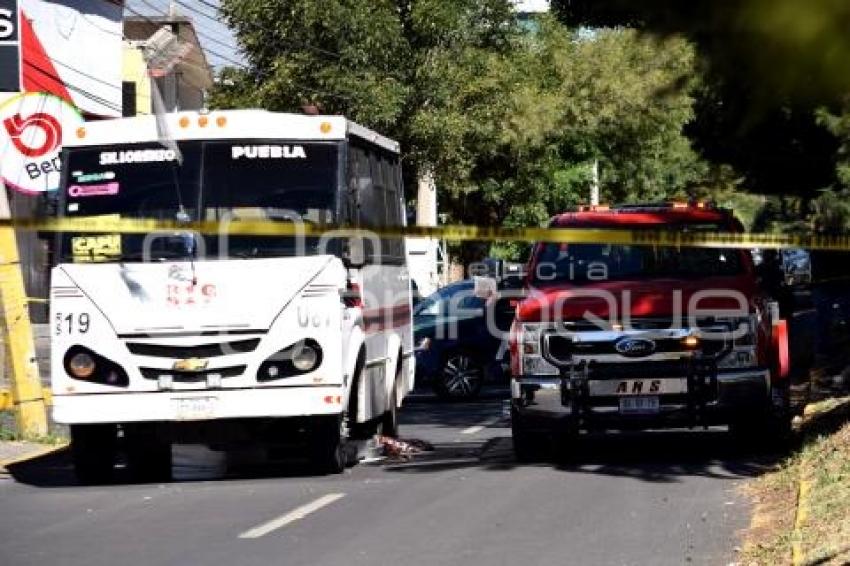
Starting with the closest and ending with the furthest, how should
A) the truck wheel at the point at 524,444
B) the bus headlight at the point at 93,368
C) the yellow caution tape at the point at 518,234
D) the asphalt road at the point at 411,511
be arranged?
the yellow caution tape at the point at 518,234
the asphalt road at the point at 411,511
the bus headlight at the point at 93,368
the truck wheel at the point at 524,444

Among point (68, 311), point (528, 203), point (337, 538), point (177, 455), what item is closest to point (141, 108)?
point (528, 203)

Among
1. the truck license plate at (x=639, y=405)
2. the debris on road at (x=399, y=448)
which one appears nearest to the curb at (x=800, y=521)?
the truck license plate at (x=639, y=405)

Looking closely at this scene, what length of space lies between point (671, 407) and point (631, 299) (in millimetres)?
898

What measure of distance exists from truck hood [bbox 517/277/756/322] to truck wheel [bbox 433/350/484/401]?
10.1 metres

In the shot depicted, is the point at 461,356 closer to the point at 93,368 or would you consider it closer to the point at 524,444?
the point at 524,444

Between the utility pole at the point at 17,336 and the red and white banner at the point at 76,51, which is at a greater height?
the red and white banner at the point at 76,51

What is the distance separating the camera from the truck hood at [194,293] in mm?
11953

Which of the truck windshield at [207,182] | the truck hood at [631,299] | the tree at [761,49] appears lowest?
the truck hood at [631,299]

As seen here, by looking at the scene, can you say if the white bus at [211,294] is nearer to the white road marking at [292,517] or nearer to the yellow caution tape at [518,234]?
the white road marking at [292,517]

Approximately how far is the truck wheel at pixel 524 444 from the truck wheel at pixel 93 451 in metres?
3.27

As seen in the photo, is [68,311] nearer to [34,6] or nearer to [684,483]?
[684,483]

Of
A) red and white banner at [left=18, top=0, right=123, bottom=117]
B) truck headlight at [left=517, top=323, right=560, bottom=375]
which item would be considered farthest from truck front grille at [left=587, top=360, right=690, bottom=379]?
red and white banner at [left=18, top=0, right=123, bottom=117]

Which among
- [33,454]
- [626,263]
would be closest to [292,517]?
[626,263]

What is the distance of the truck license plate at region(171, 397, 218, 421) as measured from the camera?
1195cm
